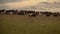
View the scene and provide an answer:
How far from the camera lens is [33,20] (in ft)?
5.48

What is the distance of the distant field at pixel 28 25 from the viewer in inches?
64.5

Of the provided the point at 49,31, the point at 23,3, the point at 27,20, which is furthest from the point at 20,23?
the point at 49,31

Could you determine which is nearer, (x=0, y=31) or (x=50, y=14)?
(x=50, y=14)

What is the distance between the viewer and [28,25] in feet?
5.54

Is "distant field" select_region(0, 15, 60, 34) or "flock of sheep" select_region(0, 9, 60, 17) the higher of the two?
"flock of sheep" select_region(0, 9, 60, 17)

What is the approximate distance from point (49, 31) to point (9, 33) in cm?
51

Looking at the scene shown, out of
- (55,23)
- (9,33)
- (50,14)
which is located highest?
(50,14)

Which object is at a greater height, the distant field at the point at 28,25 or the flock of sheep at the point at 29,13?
the flock of sheep at the point at 29,13

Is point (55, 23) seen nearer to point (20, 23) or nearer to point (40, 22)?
point (40, 22)

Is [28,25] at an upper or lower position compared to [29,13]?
lower

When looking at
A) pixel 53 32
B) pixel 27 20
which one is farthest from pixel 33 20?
pixel 53 32

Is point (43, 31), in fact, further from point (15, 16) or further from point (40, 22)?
point (15, 16)

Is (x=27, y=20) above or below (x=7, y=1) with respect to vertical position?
below

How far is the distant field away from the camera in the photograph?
5.37 feet
